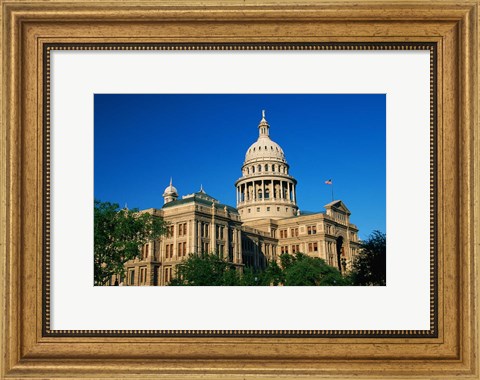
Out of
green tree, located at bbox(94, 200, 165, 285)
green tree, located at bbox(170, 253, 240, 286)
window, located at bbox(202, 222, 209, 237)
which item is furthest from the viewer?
window, located at bbox(202, 222, 209, 237)

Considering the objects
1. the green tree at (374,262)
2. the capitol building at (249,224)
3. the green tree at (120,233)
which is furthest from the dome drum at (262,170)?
the green tree at (120,233)

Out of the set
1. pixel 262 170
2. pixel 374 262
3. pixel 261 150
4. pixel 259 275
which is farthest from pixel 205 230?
pixel 374 262

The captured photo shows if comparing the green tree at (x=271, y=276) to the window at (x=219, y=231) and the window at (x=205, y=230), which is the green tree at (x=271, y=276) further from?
the window at (x=205, y=230)

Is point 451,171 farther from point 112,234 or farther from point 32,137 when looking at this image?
point 112,234

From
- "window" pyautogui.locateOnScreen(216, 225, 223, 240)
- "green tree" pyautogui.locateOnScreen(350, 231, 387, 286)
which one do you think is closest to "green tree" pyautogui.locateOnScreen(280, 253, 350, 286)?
"green tree" pyautogui.locateOnScreen(350, 231, 387, 286)

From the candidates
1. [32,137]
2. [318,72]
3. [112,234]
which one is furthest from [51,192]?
[112,234]

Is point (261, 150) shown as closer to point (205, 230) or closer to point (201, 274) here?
point (201, 274)

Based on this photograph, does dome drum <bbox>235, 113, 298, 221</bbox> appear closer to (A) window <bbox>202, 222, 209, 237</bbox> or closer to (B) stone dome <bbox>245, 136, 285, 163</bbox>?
(B) stone dome <bbox>245, 136, 285, 163</bbox>
